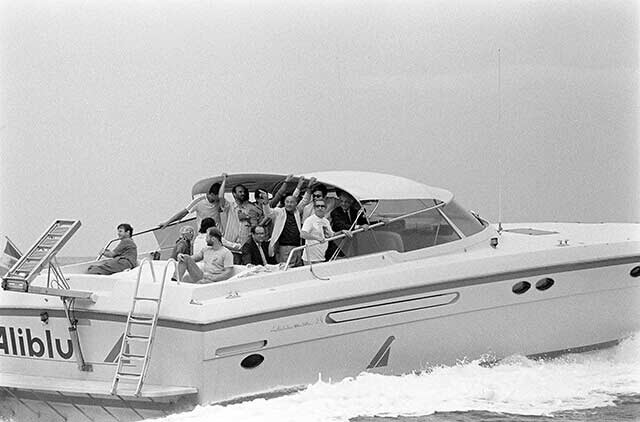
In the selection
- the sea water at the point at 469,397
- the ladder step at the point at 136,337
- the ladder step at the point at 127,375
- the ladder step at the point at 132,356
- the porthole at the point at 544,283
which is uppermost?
the ladder step at the point at 136,337

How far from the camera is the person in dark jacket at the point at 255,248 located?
9.27 m

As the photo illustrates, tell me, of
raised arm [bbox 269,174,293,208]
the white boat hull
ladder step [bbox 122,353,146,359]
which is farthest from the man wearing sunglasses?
ladder step [bbox 122,353,146,359]

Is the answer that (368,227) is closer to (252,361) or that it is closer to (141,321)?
(252,361)

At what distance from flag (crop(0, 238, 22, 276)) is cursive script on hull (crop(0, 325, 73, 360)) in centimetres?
51

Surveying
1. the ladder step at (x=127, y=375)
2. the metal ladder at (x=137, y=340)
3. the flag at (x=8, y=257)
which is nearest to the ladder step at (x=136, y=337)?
the metal ladder at (x=137, y=340)

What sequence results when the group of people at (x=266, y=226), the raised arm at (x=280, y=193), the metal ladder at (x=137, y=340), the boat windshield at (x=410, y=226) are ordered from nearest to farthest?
the metal ladder at (x=137, y=340), the group of people at (x=266, y=226), the boat windshield at (x=410, y=226), the raised arm at (x=280, y=193)

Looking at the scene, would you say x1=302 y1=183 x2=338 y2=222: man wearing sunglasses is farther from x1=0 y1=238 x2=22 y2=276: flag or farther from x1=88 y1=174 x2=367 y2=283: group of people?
x1=0 y1=238 x2=22 y2=276: flag

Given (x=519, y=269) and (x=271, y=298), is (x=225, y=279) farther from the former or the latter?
(x=519, y=269)

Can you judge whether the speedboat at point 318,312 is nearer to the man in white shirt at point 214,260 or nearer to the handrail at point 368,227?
the handrail at point 368,227

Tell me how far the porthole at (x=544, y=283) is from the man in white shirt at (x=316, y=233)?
1983 mm

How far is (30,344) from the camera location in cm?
838

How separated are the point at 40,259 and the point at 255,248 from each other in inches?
83.9

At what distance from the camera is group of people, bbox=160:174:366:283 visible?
28.4 feet

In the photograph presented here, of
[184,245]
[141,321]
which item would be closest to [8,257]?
[184,245]
